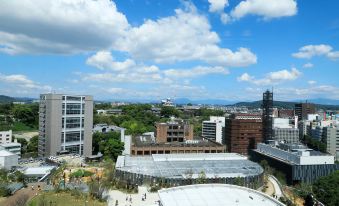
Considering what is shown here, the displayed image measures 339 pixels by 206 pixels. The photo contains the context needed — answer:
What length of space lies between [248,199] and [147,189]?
56.7ft

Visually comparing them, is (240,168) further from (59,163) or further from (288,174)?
(59,163)

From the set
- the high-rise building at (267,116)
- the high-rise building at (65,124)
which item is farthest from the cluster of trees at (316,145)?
the high-rise building at (65,124)

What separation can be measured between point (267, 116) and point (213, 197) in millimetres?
67341

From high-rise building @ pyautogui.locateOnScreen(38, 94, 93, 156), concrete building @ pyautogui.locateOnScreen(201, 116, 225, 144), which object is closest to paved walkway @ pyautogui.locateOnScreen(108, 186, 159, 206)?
high-rise building @ pyautogui.locateOnScreen(38, 94, 93, 156)

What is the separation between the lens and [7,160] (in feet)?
188

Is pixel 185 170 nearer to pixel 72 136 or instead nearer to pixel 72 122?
pixel 72 136

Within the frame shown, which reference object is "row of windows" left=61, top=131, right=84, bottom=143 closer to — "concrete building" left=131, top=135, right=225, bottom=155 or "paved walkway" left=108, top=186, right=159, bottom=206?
"concrete building" left=131, top=135, right=225, bottom=155

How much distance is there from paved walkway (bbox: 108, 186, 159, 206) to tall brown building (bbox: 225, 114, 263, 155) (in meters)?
55.8

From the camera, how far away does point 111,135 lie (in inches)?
3110

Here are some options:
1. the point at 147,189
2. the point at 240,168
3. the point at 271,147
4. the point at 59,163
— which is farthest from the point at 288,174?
the point at 59,163

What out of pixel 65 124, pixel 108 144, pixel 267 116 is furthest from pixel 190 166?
pixel 267 116

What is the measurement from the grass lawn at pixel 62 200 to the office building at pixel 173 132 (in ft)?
128

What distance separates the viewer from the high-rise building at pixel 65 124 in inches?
2672

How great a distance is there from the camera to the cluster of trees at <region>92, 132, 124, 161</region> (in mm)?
69562
